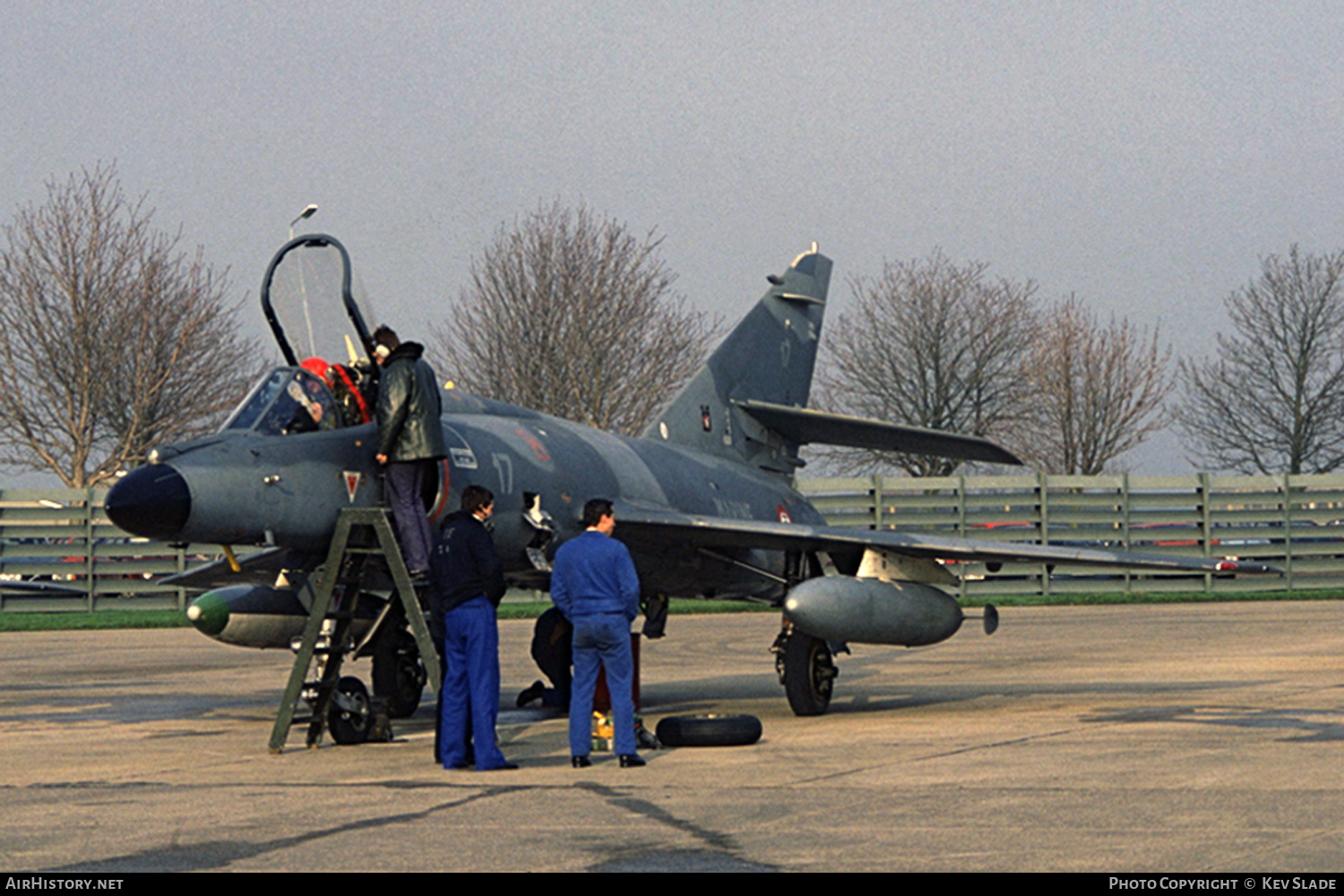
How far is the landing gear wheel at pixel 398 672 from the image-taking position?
44.1ft

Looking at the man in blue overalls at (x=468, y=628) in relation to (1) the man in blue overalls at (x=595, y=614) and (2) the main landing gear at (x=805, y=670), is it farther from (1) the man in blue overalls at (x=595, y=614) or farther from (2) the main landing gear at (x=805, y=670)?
(2) the main landing gear at (x=805, y=670)

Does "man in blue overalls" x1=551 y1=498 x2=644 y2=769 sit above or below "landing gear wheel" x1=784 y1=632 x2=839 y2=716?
above

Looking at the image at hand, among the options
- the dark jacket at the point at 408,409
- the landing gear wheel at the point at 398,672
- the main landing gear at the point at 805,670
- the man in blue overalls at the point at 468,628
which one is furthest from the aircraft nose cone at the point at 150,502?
the main landing gear at the point at 805,670

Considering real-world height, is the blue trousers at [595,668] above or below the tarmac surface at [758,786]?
above

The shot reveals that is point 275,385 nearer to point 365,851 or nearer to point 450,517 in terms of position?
point 450,517

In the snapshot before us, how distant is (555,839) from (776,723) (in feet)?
20.3

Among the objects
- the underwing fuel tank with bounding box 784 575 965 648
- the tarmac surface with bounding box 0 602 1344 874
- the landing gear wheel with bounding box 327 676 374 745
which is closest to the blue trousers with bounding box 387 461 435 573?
the landing gear wheel with bounding box 327 676 374 745

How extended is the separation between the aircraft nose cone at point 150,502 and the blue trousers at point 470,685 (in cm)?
189

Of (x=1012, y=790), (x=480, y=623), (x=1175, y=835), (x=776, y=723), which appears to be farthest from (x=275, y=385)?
(x=1175, y=835)

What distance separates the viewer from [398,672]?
13.5 meters

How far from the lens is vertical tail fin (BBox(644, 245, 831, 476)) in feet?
56.0

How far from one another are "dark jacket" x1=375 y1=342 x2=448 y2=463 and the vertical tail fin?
5.64 m

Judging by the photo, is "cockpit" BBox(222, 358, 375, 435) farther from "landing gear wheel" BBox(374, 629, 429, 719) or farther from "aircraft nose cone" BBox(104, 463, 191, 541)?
"landing gear wheel" BBox(374, 629, 429, 719)

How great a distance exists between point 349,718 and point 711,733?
8.82ft
